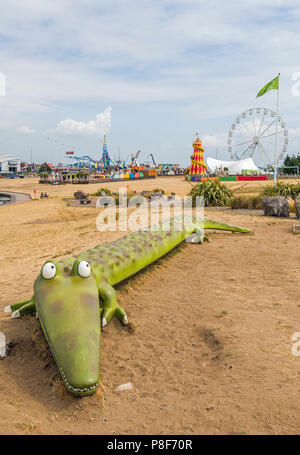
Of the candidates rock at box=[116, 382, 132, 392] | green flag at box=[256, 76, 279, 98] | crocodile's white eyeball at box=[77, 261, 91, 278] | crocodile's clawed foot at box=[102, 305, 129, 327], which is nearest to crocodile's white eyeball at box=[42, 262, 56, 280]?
crocodile's white eyeball at box=[77, 261, 91, 278]

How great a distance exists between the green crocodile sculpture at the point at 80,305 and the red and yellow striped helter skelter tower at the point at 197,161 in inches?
1834

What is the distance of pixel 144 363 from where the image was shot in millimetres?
3916

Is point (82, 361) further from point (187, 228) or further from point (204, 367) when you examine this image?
point (187, 228)

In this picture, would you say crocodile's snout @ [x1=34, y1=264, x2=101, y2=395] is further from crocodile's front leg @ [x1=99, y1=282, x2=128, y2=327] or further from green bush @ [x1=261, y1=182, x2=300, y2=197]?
green bush @ [x1=261, y1=182, x2=300, y2=197]

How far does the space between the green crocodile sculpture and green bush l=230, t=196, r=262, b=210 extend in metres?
10.4

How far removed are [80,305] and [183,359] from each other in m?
1.23

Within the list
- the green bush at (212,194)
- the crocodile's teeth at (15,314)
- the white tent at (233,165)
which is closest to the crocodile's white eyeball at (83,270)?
the crocodile's teeth at (15,314)

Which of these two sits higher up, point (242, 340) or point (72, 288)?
point (72, 288)

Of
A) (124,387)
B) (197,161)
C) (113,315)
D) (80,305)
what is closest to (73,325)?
(80,305)

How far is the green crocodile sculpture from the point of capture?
3266 millimetres

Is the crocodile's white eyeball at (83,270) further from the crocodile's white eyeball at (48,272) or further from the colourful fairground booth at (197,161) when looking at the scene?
the colourful fairground booth at (197,161)

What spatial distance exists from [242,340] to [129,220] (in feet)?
30.5

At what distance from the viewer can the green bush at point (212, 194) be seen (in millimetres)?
16609
